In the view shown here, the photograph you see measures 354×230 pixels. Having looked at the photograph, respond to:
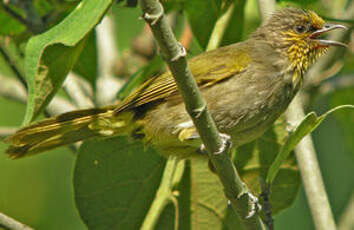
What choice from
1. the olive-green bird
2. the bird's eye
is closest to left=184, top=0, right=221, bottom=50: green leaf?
the olive-green bird

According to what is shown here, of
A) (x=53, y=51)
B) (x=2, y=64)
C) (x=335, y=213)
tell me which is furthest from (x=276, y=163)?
(x=335, y=213)

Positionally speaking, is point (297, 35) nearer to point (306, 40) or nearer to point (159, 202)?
point (306, 40)

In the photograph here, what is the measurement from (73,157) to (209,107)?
2480 millimetres

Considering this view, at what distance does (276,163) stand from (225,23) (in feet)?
3.14

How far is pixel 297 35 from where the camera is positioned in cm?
401

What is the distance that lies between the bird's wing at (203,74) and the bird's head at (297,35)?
10.2 inches

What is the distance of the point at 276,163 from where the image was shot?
2.93m

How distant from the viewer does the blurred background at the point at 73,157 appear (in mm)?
5008

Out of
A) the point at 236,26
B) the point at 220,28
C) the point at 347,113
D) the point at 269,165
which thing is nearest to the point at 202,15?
the point at 220,28

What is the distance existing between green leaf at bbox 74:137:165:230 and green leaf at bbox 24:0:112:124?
964 millimetres

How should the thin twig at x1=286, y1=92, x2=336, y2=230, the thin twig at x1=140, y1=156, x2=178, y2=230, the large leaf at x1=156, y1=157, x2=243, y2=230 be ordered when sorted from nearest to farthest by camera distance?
the thin twig at x1=286, y1=92, x2=336, y2=230 < the thin twig at x1=140, y1=156, x2=178, y2=230 < the large leaf at x1=156, y1=157, x2=243, y2=230

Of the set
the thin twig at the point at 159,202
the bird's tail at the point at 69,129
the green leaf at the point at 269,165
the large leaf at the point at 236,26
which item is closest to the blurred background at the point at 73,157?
the large leaf at the point at 236,26

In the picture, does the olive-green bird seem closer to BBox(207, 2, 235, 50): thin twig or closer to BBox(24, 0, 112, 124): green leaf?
BBox(207, 2, 235, 50): thin twig

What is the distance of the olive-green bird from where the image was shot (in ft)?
11.7
